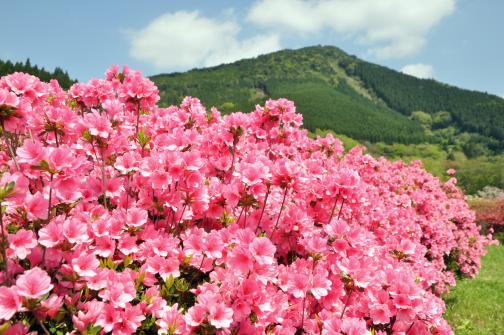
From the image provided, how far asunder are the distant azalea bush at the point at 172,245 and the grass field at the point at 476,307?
6.42 meters

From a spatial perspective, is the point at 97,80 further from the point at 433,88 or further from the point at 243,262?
the point at 433,88

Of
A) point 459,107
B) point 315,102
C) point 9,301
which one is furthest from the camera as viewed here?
point 459,107

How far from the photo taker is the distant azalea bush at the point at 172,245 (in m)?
2.05

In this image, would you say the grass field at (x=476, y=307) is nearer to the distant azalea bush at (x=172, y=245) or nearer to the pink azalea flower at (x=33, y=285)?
the distant azalea bush at (x=172, y=245)

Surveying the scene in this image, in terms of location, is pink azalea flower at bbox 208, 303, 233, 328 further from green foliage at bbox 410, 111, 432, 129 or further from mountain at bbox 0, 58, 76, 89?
green foliage at bbox 410, 111, 432, 129

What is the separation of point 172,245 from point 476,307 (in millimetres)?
10145

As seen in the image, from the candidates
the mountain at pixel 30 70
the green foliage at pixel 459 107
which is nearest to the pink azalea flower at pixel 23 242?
the mountain at pixel 30 70

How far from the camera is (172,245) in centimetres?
257

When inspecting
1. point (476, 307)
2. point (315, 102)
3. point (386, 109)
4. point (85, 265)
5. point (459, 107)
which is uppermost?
point (459, 107)

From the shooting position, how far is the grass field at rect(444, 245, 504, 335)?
28.0 feet

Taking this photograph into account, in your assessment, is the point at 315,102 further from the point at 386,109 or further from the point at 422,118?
the point at 422,118

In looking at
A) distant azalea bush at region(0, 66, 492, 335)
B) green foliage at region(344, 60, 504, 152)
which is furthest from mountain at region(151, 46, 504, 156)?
distant azalea bush at region(0, 66, 492, 335)

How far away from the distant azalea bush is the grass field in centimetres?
642

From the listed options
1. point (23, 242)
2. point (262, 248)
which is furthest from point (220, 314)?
point (23, 242)
